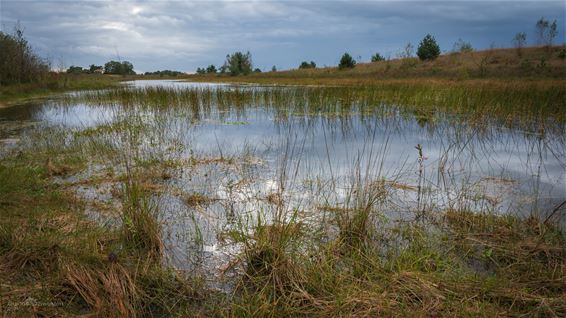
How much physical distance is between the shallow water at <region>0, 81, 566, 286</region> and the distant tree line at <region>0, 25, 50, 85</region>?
1467cm

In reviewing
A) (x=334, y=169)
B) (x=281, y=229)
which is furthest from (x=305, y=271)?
(x=334, y=169)

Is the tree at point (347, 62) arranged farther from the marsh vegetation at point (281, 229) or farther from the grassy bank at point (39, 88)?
the marsh vegetation at point (281, 229)

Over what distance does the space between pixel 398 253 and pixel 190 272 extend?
1793 mm

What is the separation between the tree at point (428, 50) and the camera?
120 ft

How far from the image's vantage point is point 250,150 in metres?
7.34

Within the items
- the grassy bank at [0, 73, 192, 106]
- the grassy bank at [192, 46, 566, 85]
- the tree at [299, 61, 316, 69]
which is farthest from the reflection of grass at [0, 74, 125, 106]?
the tree at [299, 61, 316, 69]

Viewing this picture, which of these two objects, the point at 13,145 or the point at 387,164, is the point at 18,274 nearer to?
the point at 387,164

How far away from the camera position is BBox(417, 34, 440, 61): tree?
36656 mm

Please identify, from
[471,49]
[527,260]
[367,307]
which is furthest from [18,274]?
[471,49]

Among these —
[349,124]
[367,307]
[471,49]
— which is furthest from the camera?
[471,49]

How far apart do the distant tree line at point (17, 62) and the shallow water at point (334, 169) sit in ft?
48.1

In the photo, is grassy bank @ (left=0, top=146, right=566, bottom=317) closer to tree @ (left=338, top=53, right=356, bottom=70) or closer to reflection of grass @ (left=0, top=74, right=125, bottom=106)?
reflection of grass @ (left=0, top=74, right=125, bottom=106)

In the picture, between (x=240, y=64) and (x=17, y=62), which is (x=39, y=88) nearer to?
(x=17, y=62)

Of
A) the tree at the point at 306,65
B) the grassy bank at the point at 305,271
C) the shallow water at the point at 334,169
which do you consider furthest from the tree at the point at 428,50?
the grassy bank at the point at 305,271
